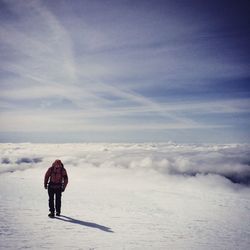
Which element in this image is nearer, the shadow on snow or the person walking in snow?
the shadow on snow

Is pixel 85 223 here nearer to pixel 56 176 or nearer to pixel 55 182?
pixel 55 182

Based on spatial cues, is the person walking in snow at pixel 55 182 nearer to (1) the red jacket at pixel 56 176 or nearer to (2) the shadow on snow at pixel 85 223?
(1) the red jacket at pixel 56 176

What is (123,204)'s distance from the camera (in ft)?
49.0

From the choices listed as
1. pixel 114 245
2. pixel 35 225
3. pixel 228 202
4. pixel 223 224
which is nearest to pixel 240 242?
pixel 223 224

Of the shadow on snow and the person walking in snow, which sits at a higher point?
the person walking in snow

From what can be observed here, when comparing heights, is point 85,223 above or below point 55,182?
below

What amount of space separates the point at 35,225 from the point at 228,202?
42.1 ft

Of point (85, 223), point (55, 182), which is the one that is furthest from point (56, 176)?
point (85, 223)

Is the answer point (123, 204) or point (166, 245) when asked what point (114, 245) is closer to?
point (166, 245)

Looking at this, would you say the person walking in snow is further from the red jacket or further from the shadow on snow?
the shadow on snow

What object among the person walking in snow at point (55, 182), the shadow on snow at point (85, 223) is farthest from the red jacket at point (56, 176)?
the shadow on snow at point (85, 223)

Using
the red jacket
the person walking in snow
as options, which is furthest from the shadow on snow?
the red jacket

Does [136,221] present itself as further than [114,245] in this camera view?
Yes

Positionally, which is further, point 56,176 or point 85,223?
point 56,176
